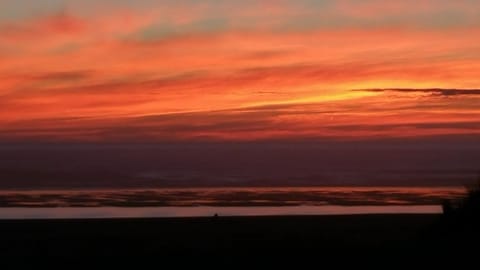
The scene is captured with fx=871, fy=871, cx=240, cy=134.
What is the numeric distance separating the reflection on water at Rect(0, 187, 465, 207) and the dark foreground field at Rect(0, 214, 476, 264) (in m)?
6.09

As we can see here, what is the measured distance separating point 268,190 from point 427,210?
10.5 m

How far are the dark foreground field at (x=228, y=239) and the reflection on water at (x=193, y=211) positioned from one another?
1957mm

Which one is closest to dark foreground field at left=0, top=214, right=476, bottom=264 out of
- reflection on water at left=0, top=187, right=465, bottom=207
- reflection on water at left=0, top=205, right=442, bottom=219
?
reflection on water at left=0, top=205, right=442, bottom=219

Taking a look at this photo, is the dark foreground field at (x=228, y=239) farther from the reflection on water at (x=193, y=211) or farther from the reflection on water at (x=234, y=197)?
the reflection on water at (x=234, y=197)

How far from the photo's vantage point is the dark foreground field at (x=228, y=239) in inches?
632

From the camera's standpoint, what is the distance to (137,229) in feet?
70.5

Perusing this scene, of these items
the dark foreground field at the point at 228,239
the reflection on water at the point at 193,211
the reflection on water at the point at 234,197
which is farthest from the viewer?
the reflection on water at the point at 234,197

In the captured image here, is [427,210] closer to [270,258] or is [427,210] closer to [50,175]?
[270,258]

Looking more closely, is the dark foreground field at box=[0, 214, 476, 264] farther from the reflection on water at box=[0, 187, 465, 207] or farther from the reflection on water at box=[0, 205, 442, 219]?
the reflection on water at box=[0, 187, 465, 207]

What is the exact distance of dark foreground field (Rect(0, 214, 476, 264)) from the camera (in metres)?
16.1

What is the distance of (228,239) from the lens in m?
19.0

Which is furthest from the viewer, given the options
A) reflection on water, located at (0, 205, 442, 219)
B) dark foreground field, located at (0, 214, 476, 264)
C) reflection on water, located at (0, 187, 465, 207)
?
reflection on water, located at (0, 187, 465, 207)

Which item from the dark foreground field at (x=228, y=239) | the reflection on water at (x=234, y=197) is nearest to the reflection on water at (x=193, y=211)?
the reflection on water at (x=234, y=197)

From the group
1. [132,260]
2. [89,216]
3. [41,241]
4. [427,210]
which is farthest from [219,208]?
[132,260]
